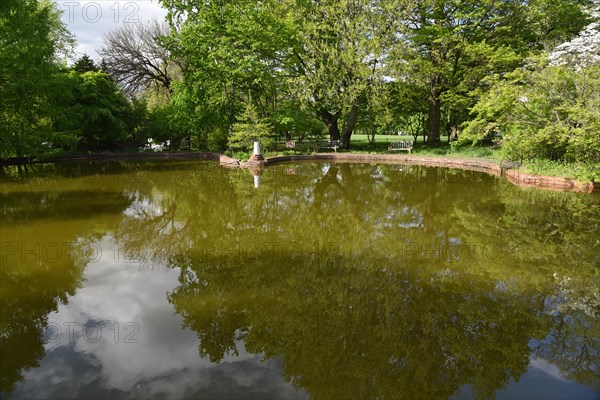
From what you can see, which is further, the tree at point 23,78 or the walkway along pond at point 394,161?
the tree at point 23,78

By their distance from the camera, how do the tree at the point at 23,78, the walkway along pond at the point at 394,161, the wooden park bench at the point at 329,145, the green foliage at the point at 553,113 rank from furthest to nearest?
1. the wooden park bench at the point at 329,145
2. the tree at the point at 23,78
3. the walkway along pond at the point at 394,161
4. the green foliage at the point at 553,113

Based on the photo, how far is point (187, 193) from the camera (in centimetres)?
1252

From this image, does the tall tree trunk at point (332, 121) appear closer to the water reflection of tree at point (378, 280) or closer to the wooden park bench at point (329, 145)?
the wooden park bench at point (329, 145)

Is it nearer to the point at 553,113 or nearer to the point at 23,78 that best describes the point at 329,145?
the point at 553,113

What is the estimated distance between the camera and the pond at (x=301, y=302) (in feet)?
11.7

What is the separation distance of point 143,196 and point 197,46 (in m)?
16.9

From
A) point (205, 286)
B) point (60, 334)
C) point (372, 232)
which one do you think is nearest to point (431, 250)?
point (372, 232)

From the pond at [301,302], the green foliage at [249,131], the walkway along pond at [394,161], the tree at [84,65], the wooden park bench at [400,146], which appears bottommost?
the pond at [301,302]

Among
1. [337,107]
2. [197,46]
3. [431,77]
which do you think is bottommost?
[337,107]

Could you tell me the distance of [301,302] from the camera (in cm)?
495

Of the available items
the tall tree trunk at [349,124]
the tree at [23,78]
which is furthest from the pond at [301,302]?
the tall tree trunk at [349,124]

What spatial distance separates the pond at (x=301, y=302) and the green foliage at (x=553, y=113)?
3810 millimetres

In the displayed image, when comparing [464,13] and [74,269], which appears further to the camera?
[464,13]

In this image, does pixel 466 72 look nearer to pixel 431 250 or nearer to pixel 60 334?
pixel 431 250
